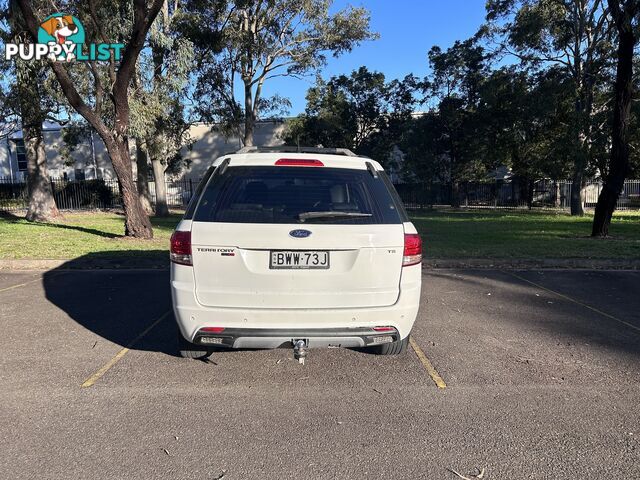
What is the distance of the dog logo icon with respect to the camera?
47.2ft

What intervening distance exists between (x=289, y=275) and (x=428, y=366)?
67.4 inches

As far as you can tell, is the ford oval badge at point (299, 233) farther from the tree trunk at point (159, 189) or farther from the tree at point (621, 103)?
the tree trunk at point (159, 189)

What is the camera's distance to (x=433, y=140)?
32594 mm

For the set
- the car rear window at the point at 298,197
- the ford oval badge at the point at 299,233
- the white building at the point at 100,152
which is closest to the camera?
the ford oval badge at the point at 299,233

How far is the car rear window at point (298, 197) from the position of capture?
3.60 metres

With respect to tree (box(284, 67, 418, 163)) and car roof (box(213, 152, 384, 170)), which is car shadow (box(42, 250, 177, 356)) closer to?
car roof (box(213, 152, 384, 170))

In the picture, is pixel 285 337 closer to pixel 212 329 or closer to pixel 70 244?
pixel 212 329

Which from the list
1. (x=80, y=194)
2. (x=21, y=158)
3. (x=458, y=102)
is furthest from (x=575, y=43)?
(x=21, y=158)

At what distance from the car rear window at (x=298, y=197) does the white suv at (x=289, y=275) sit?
0.01 meters

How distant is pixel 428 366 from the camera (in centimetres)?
433

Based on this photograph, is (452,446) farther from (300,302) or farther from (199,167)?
(199,167)

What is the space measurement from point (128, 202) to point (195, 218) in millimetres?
10249

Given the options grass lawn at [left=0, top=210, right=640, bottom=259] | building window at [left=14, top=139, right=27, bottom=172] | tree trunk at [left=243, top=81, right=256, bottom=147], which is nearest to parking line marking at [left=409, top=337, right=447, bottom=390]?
grass lawn at [left=0, top=210, right=640, bottom=259]

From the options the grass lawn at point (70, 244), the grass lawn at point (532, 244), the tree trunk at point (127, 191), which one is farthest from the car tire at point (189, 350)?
the tree trunk at point (127, 191)
